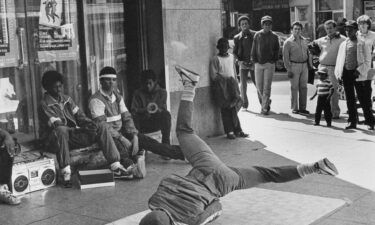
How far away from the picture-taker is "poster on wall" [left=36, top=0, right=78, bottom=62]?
8.45 metres

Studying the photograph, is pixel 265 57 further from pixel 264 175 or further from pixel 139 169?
pixel 264 175

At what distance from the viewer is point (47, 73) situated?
27.2 feet

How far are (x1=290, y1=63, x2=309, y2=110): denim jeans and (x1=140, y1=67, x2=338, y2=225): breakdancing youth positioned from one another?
7249 mm

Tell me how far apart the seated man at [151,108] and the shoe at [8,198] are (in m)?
2.64

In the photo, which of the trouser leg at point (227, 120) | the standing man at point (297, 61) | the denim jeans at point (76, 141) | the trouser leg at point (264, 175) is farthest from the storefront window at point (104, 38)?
the standing man at point (297, 61)

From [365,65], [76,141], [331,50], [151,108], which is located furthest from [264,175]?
[331,50]

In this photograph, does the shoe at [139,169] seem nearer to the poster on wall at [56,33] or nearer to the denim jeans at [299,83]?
the poster on wall at [56,33]

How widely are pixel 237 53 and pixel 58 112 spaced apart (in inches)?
261

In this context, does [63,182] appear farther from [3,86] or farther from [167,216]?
[167,216]

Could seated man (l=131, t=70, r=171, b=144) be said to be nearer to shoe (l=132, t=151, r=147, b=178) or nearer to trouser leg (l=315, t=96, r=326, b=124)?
shoe (l=132, t=151, r=147, b=178)

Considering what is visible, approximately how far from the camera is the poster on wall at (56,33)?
27.7ft

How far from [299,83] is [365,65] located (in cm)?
249

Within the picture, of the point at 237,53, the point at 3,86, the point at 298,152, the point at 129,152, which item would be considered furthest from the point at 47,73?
the point at 237,53

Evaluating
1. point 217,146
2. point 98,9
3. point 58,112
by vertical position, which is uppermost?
point 98,9
